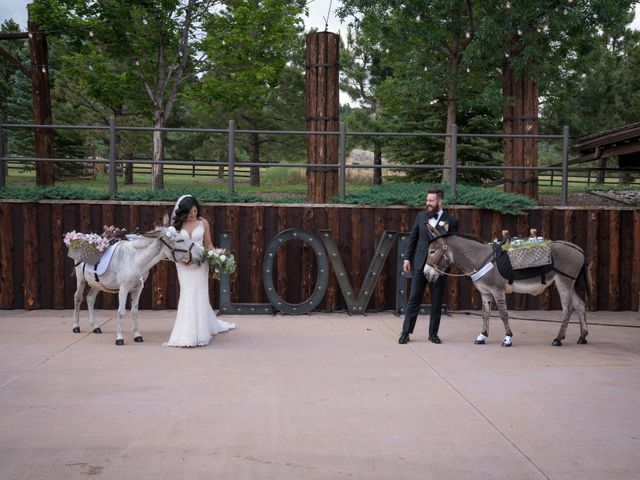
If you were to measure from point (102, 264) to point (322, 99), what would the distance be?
6400 millimetres

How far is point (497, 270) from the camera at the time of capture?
1055 centimetres

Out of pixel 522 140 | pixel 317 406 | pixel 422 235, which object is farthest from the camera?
pixel 522 140

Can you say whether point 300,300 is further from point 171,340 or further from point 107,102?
point 107,102

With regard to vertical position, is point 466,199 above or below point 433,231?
above

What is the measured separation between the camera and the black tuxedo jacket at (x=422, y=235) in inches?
418

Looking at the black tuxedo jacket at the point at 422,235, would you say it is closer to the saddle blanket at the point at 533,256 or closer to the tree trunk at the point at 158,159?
the saddle blanket at the point at 533,256

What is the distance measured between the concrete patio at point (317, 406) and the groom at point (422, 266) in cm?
31

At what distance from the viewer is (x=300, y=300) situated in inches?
532

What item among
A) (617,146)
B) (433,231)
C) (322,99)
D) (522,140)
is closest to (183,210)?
(433,231)

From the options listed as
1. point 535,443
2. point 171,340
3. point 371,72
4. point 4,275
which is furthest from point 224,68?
point 535,443

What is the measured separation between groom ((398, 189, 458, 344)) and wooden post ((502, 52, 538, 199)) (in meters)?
5.59

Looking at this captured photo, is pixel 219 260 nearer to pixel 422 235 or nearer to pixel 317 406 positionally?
pixel 422 235

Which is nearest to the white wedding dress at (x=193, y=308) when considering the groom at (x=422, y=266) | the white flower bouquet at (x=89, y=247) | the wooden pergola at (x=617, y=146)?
the white flower bouquet at (x=89, y=247)

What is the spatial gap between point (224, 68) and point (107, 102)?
13.9 ft
